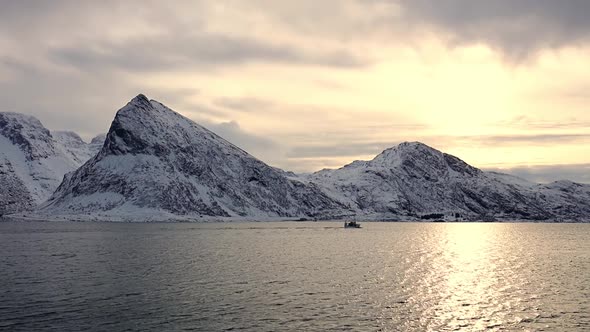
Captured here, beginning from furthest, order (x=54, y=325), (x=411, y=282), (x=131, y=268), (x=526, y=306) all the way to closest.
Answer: (x=131, y=268)
(x=411, y=282)
(x=526, y=306)
(x=54, y=325)

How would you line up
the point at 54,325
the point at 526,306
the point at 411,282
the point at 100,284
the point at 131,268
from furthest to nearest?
the point at 131,268 → the point at 411,282 → the point at 100,284 → the point at 526,306 → the point at 54,325

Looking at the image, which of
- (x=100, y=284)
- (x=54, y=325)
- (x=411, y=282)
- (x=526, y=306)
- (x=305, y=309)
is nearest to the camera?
(x=54, y=325)

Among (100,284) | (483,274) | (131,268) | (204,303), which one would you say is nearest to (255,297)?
(204,303)

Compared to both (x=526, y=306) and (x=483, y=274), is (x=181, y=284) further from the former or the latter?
(x=483, y=274)

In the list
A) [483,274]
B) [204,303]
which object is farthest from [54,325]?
[483,274]

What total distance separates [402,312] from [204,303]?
79.4 feet

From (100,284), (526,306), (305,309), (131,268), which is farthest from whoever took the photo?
(131,268)

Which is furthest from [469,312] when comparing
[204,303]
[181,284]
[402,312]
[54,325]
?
[54,325]

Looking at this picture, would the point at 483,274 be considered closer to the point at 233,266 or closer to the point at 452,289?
the point at 452,289

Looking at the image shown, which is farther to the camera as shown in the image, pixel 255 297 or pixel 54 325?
pixel 255 297

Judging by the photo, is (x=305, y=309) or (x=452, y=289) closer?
(x=305, y=309)

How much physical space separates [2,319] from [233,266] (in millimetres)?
54867

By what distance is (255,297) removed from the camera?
229 ft

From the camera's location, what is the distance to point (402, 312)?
6331cm
